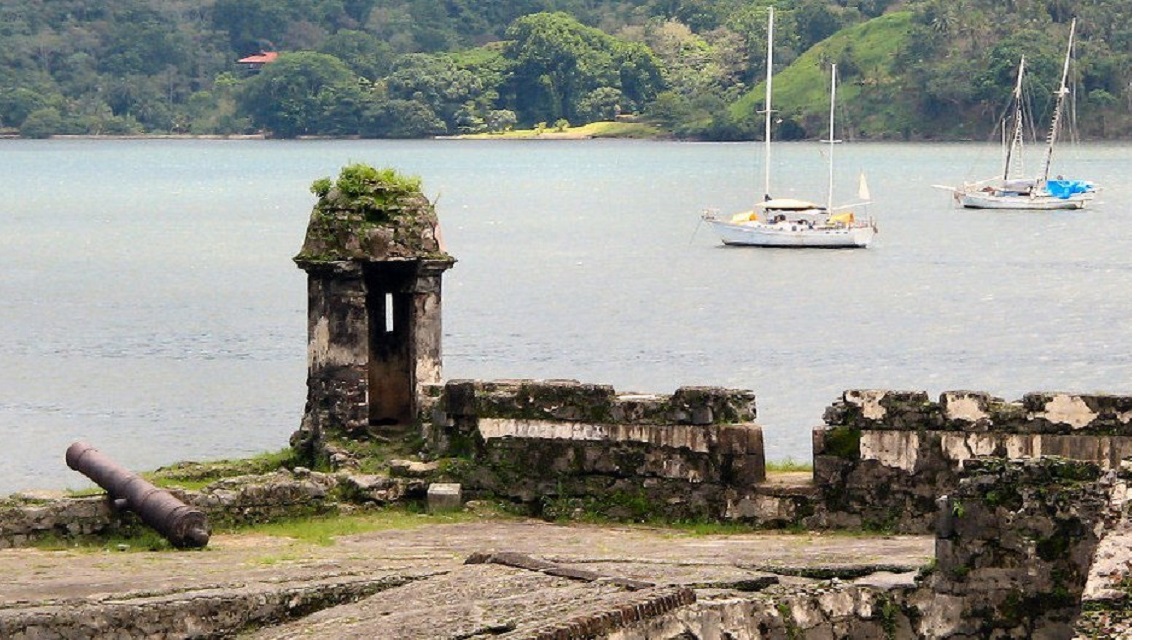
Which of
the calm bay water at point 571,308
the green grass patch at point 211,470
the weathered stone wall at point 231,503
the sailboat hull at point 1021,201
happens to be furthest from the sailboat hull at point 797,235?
the weathered stone wall at point 231,503

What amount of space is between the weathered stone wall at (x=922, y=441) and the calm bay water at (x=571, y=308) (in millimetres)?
19596

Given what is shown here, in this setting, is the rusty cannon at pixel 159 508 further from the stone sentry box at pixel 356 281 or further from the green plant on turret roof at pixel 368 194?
the green plant on turret roof at pixel 368 194

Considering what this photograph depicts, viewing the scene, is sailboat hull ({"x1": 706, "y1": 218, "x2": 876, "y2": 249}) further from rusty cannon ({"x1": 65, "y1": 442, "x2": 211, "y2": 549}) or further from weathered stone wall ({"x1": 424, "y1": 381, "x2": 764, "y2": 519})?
rusty cannon ({"x1": 65, "y1": 442, "x2": 211, "y2": 549})

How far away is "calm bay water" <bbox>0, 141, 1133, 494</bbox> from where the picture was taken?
52938 millimetres

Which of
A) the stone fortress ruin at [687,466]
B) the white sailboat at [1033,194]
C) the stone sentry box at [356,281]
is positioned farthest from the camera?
the white sailboat at [1033,194]

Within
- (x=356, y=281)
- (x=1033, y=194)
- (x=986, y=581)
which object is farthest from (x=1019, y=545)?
(x=1033, y=194)

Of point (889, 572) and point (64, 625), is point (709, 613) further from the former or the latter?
point (64, 625)

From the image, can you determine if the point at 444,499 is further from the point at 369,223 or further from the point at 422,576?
the point at 422,576

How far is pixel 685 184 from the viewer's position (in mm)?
150250

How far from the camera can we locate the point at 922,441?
20.5 m

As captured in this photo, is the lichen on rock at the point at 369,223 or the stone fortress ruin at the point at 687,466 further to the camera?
the lichen on rock at the point at 369,223

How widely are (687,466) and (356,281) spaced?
411 cm

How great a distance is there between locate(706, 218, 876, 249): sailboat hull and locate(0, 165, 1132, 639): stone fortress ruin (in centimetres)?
7305

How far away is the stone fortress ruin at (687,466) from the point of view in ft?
55.4
